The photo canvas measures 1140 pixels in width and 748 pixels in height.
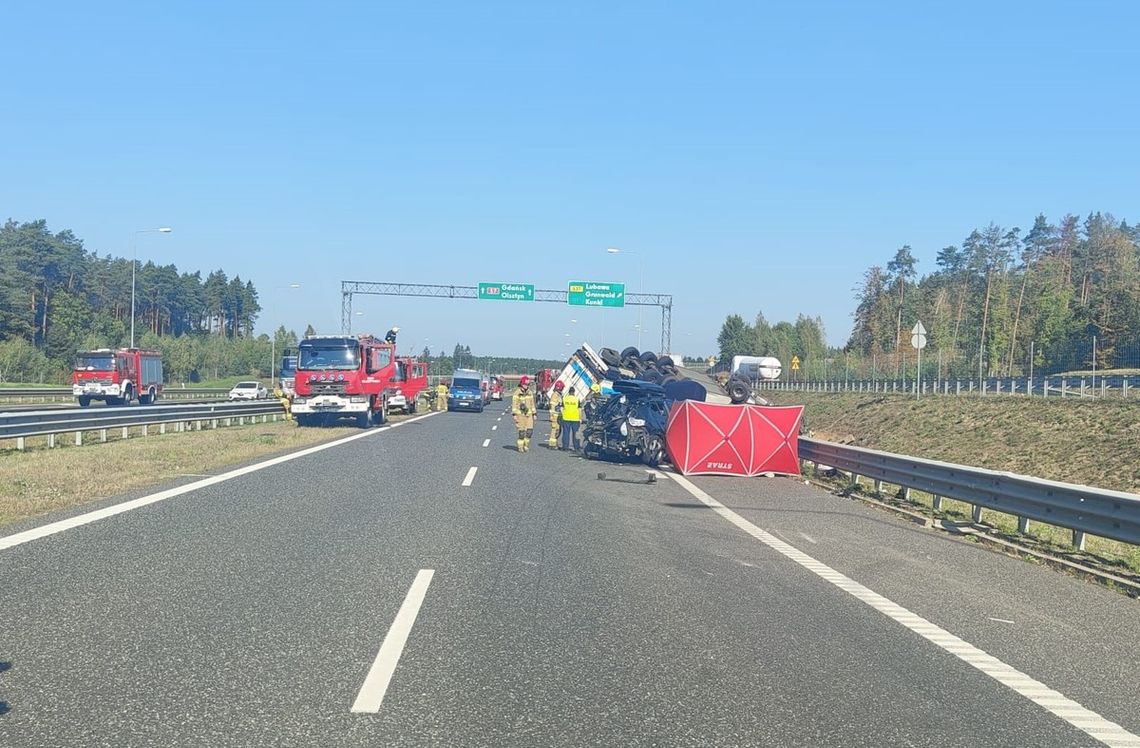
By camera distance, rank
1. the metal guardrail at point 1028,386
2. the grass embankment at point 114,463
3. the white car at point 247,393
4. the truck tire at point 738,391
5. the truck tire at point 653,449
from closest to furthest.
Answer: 1. the grass embankment at point 114,463
2. the truck tire at point 653,449
3. the truck tire at point 738,391
4. the metal guardrail at point 1028,386
5. the white car at point 247,393

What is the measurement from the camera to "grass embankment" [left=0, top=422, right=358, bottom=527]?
508 inches

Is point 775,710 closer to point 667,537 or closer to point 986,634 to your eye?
point 986,634

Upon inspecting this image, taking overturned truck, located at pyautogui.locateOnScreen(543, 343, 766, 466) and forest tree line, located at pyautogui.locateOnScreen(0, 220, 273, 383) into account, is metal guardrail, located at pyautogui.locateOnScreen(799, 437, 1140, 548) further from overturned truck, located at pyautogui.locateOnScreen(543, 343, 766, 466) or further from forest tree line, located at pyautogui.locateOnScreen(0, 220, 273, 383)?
forest tree line, located at pyautogui.locateOnScreen(0, 220, 273, 383)

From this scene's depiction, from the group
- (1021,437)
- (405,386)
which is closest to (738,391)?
(1021,437)

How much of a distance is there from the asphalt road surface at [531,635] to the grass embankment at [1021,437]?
514 centimetres

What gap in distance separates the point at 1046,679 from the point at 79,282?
10790cm

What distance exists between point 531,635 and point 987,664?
3.01m

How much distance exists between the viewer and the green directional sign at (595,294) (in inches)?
2421

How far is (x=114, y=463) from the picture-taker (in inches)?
707

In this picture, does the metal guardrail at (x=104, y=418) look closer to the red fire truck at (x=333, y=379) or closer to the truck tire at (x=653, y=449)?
the red fire truck at (x=333, y=379)

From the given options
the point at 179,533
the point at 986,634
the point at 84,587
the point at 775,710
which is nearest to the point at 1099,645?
the point at 986,634

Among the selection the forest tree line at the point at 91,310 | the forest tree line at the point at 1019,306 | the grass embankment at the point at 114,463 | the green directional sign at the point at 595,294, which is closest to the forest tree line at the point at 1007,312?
the forest tree line at the point at 1019,306

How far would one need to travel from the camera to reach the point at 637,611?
24.6ft

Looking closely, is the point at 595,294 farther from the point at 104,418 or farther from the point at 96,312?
the point at 96,312
